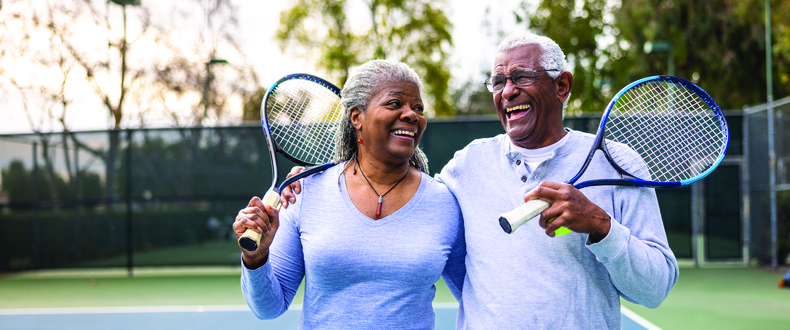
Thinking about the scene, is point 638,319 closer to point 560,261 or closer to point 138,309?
point 560,261

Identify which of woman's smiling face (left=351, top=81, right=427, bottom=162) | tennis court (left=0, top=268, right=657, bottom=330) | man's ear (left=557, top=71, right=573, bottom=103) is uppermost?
man's ear (left=557, top=71, right=573, bottom=103)

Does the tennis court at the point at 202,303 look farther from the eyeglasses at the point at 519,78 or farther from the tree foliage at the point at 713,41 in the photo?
the tree foliage at the point at 713,41

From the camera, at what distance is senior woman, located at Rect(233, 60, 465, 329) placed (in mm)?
1873

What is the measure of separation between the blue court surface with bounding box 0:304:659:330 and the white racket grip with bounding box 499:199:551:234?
398 centimetres

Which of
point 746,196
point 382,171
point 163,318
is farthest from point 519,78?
point 746,196

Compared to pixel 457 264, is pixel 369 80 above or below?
above

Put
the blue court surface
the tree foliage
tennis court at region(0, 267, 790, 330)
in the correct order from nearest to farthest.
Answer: the blue court surface
tennis court at region(0, 267, 790, 330)
the tree foliage

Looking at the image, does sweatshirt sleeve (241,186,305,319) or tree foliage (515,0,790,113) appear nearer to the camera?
sweatshirt sleeve (241,186,305,319)

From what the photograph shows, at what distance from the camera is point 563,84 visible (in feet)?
6.29

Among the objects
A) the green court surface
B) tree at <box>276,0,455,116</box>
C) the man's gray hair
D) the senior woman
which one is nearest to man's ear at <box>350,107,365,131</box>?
the senior woman

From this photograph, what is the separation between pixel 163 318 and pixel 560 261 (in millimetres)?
5378

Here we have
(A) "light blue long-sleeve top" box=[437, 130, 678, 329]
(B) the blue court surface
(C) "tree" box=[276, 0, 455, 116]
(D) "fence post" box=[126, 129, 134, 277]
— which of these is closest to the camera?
(A) "light blue long-sleeve top" box=[437, 130, 678, 329]

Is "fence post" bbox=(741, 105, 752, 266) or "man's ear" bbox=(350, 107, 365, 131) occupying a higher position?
"man's ear" bbox=(350, 107, 365, 131)

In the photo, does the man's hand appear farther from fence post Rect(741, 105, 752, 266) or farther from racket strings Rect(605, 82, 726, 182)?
fence post Rect(741, 105, 752, 266)
